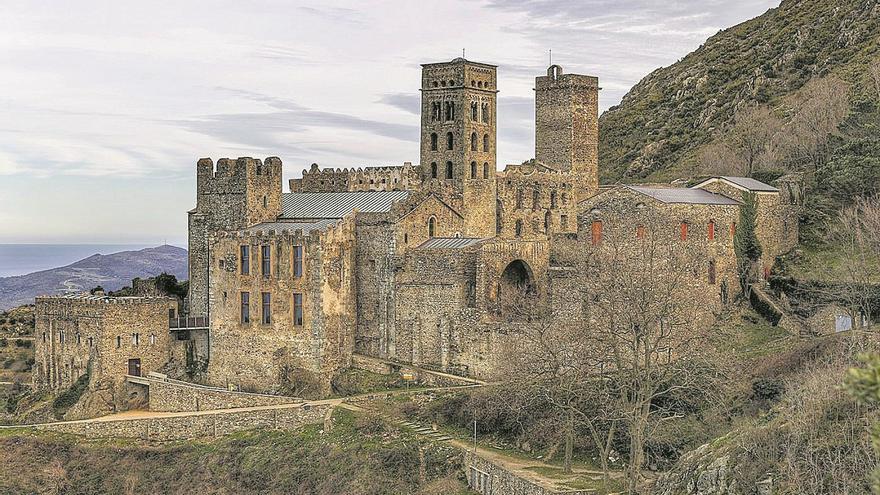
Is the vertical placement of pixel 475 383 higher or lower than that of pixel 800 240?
lower

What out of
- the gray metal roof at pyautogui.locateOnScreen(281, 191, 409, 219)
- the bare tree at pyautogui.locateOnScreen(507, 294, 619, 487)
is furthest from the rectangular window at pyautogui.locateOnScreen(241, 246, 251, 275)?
the bare tree at pyautogui.locateOnScreen(507, 294, 619, 487)

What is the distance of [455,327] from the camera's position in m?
53.2

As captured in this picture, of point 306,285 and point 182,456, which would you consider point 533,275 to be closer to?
point 306,285

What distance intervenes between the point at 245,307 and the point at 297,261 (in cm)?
406

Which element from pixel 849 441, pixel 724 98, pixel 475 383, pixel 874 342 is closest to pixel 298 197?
pixel 475 383

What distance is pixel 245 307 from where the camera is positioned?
A: 5684cm

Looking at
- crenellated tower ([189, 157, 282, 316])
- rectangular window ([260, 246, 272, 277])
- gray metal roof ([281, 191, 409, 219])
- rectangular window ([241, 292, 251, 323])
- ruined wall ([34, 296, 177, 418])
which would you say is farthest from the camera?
crenellated tower ([189, 157, 282, 316])

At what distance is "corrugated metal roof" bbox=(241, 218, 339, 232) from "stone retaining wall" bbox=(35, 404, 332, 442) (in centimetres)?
895

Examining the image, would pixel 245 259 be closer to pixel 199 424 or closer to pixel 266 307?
pixel 266 307

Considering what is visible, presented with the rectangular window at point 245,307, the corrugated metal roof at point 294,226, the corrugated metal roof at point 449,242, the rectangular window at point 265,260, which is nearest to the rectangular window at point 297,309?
Result: the rectangular window at point 265,260

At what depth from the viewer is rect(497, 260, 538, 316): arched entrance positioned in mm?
51781

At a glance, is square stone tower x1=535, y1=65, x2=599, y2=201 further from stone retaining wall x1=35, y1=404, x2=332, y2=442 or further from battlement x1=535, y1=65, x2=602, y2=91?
stone retaining wall x1=35, y1=404, x2=332, y2=442

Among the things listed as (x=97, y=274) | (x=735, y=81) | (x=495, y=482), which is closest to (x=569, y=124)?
(x=495, y=482)

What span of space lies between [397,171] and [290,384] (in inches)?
588
